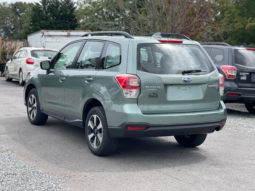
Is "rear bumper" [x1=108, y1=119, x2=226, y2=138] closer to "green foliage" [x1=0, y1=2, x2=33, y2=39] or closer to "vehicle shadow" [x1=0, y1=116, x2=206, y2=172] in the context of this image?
"vehicle shadow" [x1=0, y1=116, x2=206, y2=172]

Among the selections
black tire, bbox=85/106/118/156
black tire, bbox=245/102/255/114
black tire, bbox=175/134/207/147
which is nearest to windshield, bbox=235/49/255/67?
black tire, bbox=245/102/255/114

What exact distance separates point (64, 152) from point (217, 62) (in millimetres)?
5767

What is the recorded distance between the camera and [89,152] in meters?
5.56

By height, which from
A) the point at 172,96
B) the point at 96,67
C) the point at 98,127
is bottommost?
the point at 98,127

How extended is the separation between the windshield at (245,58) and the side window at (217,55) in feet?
1.28

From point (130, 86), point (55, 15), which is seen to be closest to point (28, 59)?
point (130, 86)

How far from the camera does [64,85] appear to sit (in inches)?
247

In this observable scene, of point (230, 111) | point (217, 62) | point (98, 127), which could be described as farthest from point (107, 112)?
point (230, 111)

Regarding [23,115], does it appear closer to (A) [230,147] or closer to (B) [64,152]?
(B) [64,152]

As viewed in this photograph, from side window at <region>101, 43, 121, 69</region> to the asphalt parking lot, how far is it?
4.30ft

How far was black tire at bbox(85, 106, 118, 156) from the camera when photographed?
201 inches

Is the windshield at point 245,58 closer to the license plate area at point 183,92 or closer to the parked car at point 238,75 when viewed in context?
the parked car at point 238,75

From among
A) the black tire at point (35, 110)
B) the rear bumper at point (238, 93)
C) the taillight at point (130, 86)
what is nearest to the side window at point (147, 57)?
the taillight at point (130, 86)

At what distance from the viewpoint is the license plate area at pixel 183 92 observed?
16.3 feet
